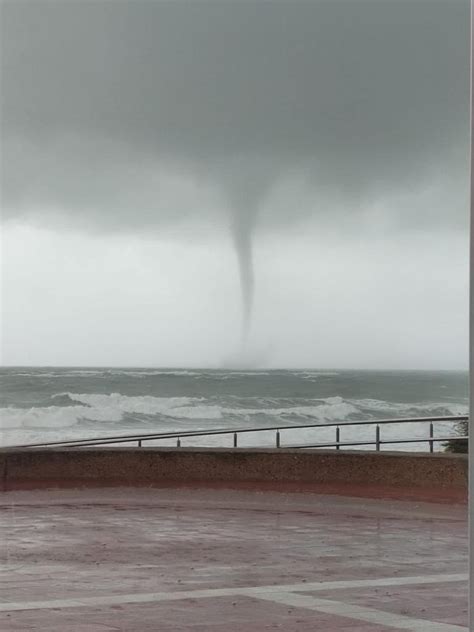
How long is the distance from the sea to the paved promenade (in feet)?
86.6

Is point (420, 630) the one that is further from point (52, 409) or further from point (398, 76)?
point (398, 76)

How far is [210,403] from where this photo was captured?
53.2m

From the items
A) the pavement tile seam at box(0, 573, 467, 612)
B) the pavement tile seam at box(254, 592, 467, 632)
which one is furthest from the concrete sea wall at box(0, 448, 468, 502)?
the pavement tile seam at box(254, 592, 467, 632)

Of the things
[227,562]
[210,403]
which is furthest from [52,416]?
[227,562]

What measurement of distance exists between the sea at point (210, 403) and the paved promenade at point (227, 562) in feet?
86.6

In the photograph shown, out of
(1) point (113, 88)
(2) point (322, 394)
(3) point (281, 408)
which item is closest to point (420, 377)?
(2) point (322, 394)

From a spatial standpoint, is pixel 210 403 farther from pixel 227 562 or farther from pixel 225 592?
pixel 225 592

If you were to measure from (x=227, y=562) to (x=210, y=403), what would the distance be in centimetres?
4518

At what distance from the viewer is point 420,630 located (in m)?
5.51

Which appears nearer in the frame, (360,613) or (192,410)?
(360,613)

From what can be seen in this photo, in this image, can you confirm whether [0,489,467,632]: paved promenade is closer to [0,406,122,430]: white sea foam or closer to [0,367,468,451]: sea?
[0,367,468,451]: sea

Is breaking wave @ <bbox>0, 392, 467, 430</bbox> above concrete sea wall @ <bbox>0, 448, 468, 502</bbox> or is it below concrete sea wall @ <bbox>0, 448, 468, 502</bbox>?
below

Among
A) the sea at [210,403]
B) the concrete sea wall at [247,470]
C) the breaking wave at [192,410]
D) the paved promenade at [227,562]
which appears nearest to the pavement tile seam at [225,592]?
the paved promenade at [227,562]

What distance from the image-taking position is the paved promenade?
19.4ft
